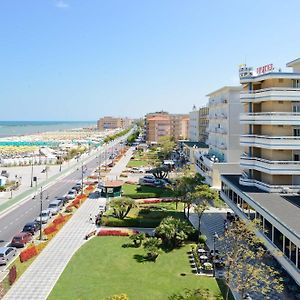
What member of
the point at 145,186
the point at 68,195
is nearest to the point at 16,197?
the point at 68,195

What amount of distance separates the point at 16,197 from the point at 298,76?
40.5 meters

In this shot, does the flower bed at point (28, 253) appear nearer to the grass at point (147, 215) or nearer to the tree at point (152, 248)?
the tree at point (152, 248)

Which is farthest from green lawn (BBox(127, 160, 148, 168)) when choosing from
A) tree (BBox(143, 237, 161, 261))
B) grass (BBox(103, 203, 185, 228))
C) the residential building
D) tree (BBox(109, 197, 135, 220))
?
tree (BBox(143, 237, 161, 261))

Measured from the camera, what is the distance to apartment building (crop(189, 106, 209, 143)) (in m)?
88.2

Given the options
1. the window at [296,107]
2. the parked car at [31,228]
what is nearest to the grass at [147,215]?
the parked car at [31,228]

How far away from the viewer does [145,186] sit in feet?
212

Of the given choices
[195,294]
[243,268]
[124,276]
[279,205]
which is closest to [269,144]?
[279,205]

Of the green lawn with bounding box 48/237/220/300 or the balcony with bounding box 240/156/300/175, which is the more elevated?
the balcony with bounding box 240/156/300/175

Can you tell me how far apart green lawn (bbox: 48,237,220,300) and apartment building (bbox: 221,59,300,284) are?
20.8 ft

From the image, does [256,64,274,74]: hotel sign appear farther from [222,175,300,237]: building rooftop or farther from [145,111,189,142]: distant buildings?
[145,111,189,142]: distant buildings

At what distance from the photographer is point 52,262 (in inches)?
1187

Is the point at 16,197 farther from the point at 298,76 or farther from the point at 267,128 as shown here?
the point at 298,76

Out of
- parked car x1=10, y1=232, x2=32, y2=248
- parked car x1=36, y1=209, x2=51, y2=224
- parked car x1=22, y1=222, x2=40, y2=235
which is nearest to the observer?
parked car x1=10, y1=232, x2=32, y2=248

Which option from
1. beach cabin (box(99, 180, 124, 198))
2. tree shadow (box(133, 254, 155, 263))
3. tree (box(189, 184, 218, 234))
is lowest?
tree shadow (box(133, 254, 155, 263))
